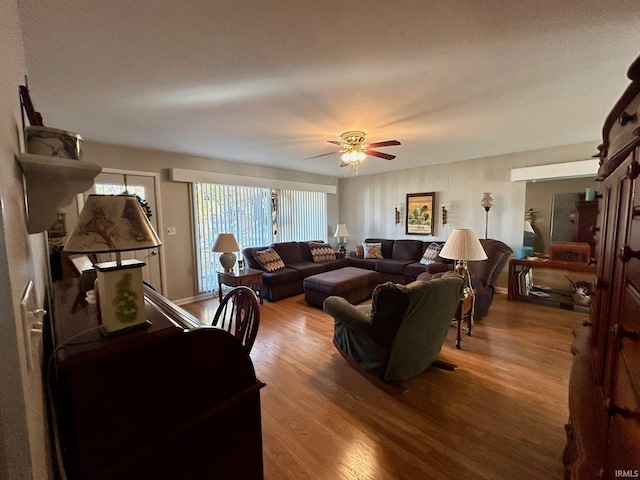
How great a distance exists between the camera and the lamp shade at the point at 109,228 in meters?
0.79

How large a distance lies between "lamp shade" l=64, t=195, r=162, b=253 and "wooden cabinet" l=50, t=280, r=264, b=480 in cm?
29

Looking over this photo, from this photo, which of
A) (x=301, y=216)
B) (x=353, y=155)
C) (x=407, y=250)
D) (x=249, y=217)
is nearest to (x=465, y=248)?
(x=353, y=155)

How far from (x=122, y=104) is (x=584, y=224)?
5.89m

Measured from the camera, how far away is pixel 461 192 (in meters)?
4.96

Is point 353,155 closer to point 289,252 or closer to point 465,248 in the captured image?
point 465,248

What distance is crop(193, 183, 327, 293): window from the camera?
178 inches

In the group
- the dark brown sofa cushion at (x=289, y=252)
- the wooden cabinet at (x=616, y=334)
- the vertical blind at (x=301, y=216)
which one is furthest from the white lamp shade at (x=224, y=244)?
the wooden cabinet at (x=616, y=334)

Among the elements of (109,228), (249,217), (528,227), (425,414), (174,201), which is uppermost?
(174,201)

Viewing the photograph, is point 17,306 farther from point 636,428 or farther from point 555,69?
point 555,69

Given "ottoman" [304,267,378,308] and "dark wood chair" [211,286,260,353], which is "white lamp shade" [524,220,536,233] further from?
"dark wood chair" [211,286,260,353]

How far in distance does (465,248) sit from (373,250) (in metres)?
3.06

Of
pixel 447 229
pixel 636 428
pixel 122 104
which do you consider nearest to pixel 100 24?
pixel 122 104

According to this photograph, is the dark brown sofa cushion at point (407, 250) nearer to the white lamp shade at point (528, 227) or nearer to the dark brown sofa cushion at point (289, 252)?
the white lamp shade at point (528, 227)

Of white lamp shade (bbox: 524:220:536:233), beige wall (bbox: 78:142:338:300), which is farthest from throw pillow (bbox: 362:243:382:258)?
beige wall (bbox: 78:142:338:300)
